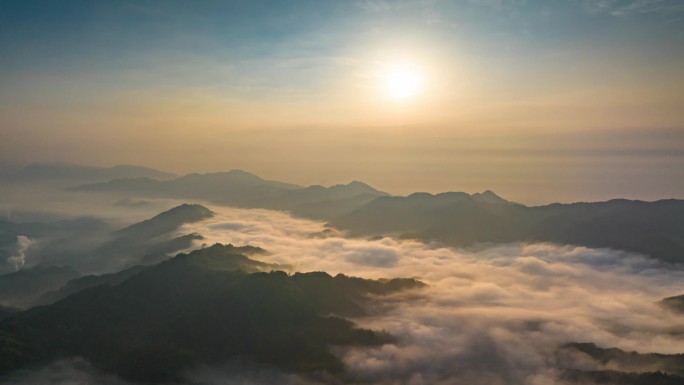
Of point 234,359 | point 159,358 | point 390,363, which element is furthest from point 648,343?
point 159,358

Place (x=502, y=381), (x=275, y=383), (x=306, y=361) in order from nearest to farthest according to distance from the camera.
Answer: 1. (x=502, y=381)
2. (x=275, y=383)
3. (x=306, y=361)

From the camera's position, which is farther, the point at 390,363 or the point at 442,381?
the point at 390,363

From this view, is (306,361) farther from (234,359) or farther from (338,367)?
(234,359)

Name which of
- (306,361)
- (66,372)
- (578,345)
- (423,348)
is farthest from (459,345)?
(66,372)

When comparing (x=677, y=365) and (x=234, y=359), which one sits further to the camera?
(x=234, y=359)

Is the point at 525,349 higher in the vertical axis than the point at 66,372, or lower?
higher

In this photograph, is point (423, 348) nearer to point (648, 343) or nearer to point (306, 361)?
point (306, 361)

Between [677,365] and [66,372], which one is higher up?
[677,365]

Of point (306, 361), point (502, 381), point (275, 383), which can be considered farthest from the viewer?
point (306, 361)
